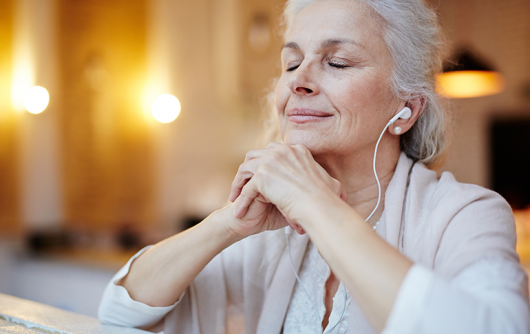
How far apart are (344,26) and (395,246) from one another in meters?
0.56

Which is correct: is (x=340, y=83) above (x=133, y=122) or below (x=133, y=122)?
above

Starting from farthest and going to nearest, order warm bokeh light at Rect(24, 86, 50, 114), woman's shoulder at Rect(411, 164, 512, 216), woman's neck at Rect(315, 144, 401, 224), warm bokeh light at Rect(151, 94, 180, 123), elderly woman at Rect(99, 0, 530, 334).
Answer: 1. warm bokeh light at Rect(151, 94, 180, 123)
2. warm bokeh light at Rect(24, 86, 50, 114)
3. woman's neck at Rect(315, 144, 401, 224)
4. woman's shoulder at Rect(411, 164, 512, 216)
5. elderly woman at Rect(99, 0, 530, 334)

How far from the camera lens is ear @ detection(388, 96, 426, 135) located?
1.24 meters

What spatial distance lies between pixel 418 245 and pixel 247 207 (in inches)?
15.9

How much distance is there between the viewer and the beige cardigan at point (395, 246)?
880mm

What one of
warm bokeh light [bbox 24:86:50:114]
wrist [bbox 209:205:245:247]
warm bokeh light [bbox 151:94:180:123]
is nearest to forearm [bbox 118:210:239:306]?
wrist [bbox 209:205:245:247]

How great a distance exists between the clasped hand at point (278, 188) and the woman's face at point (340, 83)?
0.15 m

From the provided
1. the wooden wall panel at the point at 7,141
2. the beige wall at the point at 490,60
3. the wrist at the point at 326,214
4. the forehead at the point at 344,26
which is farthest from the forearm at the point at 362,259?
the beige wall at the point at 490,60

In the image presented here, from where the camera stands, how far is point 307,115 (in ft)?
3.82

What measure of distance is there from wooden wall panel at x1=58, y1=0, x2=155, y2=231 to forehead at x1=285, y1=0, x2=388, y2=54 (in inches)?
121

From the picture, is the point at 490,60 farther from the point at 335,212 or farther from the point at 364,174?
the point at 335,212

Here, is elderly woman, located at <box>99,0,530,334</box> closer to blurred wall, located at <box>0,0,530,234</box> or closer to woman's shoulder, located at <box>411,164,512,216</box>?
woman's shoulder, located at <box>411,164,512,216</box>

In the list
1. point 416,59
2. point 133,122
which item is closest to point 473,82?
point 416,59

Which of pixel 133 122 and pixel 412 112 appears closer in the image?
pixel 412 112
